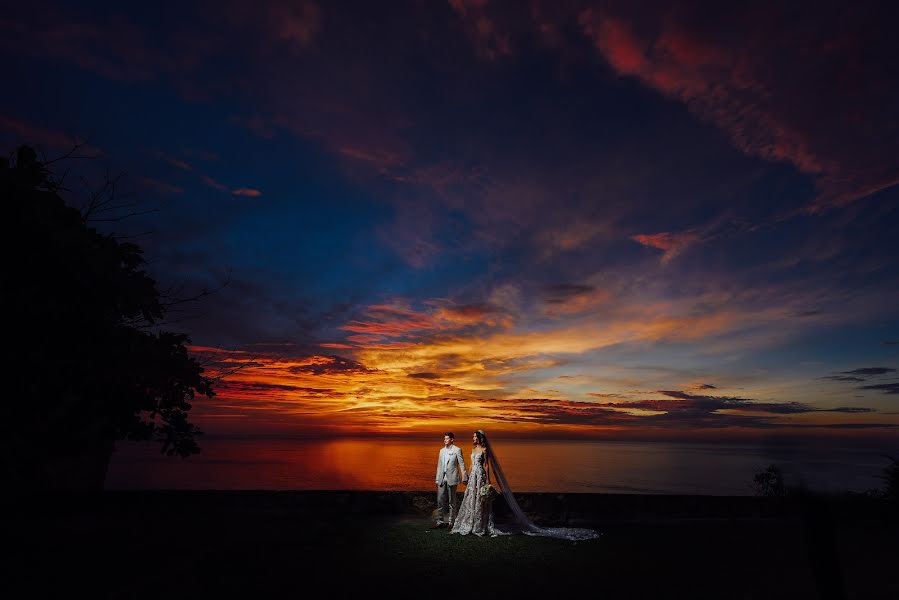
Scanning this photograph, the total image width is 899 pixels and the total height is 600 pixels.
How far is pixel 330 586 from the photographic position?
669cm

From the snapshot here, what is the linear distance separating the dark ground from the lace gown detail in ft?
1.68

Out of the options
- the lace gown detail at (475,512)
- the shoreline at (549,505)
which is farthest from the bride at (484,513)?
the shoreline at (549,505)

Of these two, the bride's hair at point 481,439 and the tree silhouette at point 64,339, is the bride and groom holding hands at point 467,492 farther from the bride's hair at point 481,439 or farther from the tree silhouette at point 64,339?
the tree silhouette at point 64,339

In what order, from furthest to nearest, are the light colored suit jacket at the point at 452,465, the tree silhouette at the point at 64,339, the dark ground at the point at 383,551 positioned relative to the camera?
1. the light colored suit jacket at the point at 452,465
2. the dark ground at the point at 383,551
3. the tree silhouette at the point at 64,339

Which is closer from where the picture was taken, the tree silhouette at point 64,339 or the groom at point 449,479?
the tree silhouette at point 64,339

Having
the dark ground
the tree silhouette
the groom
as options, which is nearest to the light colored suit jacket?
the groom

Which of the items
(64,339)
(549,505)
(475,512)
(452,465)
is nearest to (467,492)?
(475,512)

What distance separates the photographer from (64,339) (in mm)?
5332

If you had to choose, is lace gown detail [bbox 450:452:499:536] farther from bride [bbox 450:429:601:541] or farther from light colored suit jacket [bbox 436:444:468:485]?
light colored suit jacket [bbox 436:444:468:485]

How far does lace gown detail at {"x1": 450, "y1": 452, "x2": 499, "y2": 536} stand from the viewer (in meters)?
10.1

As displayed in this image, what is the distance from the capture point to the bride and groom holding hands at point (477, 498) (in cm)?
1010

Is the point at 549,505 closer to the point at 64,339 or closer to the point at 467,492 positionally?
the point at 467,492

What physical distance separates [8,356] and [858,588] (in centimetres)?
1148

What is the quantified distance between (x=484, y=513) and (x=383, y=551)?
8.39 ft
